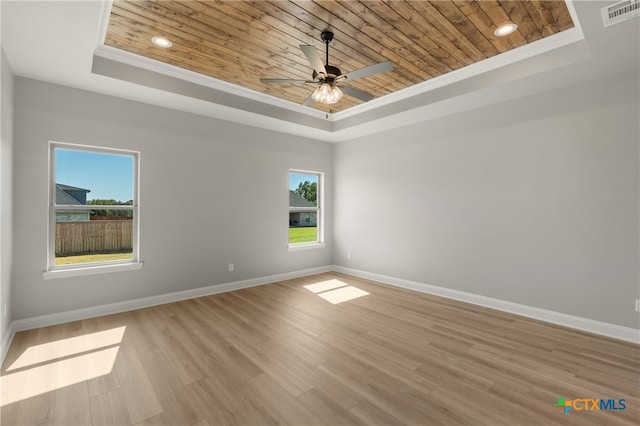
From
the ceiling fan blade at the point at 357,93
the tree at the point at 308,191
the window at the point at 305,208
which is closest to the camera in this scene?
the ceiling fan blade at the point at 357,93

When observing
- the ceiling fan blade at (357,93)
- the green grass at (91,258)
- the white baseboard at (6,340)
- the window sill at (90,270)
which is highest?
the ceiling fan blade at (357,93)

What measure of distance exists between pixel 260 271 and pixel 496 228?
3.71 metres

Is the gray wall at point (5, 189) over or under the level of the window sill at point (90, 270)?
over

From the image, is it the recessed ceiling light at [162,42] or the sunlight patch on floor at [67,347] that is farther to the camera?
the recessed ceiling light at [162,42]

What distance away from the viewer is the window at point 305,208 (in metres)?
5.69

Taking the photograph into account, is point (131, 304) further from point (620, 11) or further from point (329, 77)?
point (620, 11)

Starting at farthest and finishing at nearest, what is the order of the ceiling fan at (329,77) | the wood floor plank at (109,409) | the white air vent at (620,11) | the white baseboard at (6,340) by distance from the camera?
the ceiling fan at (329,77) < the white baseboard at (6,340) < the white air vent at (620,11) < the wood floor plank at (109,409)

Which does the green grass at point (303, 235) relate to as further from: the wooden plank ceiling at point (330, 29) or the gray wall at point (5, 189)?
the gray wall at point (5, 189)

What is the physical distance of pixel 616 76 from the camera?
3055 mm

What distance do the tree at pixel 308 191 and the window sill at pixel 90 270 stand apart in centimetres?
304

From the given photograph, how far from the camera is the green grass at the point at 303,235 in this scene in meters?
5.69

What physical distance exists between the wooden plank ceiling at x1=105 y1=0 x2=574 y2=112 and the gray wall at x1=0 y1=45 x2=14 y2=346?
1005 millimetres

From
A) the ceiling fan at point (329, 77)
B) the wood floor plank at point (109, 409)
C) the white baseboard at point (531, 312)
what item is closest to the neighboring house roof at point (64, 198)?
the wood floor plank at point (109, 409)

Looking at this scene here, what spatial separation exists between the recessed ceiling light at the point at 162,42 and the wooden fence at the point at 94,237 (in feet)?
7.34
